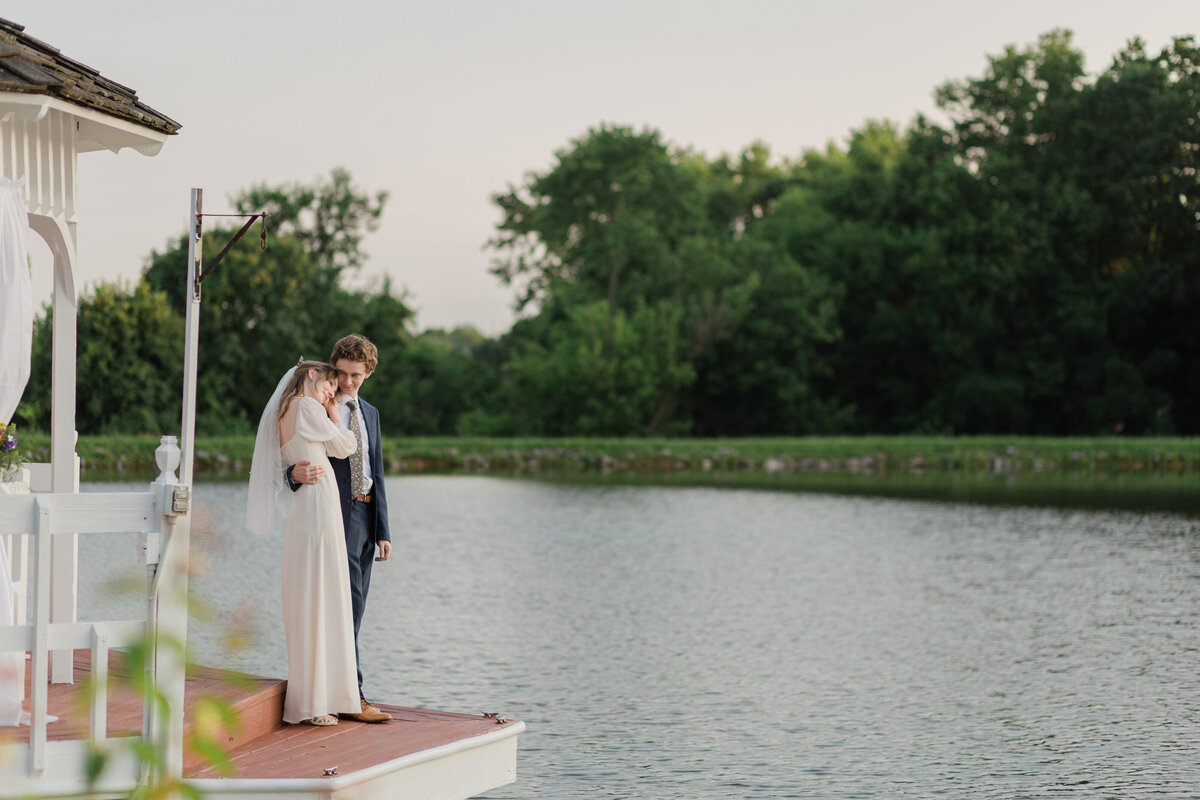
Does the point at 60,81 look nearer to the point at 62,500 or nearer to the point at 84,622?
the point at 62,500

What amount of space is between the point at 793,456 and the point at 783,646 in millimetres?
33298

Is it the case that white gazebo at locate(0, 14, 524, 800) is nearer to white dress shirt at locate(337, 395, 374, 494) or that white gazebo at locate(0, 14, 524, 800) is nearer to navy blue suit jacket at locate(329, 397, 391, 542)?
navy blue suit jacket at locate(329, 397, 391, 542)

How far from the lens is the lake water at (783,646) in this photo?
8391mm

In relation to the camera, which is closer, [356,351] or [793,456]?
[356,351]

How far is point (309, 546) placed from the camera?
21.2ft

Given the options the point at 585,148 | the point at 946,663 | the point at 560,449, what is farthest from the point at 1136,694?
the point at 585,148

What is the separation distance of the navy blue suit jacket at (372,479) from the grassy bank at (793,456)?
120 feet

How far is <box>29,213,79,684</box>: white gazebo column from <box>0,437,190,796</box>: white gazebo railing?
194cm

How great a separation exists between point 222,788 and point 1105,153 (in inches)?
2400

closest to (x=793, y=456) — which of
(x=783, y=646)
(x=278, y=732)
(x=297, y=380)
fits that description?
(x=783, y=646)

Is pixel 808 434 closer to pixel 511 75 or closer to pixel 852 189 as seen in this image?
pixel 852 189

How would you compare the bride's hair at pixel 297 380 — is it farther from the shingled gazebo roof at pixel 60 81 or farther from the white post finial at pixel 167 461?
the white post finial at pixel 167 461

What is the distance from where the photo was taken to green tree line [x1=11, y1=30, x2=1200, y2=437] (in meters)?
54.9

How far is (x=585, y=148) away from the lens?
6159 cm
